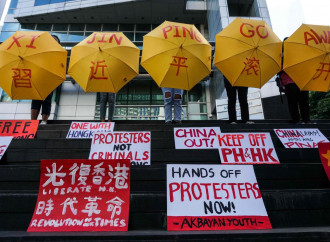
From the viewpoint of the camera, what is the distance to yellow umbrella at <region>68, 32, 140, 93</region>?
14.0 feet

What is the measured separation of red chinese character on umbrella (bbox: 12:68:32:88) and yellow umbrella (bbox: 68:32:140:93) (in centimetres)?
71

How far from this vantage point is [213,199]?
7.24 feet

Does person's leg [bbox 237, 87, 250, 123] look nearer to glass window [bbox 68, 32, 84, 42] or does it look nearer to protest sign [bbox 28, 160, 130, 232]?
protest sign [bbox 28, 160, 130, 232]

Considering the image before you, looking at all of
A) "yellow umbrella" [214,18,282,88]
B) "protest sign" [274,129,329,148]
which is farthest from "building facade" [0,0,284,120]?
"protest sign" [274,129,329,148]

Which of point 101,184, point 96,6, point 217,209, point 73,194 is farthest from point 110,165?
point 96,6

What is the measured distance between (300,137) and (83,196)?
341 cm

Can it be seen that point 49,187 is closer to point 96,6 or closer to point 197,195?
point 197,195

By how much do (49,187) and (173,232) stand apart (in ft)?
4.35

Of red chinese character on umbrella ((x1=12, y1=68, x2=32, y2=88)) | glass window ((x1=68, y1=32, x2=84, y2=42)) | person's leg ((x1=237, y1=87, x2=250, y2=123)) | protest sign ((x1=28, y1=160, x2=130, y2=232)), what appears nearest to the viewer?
protest sign ((x1=28, y1=160, x2=130, y2=232))

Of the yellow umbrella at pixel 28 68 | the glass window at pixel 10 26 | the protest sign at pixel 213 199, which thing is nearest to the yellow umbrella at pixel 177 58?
the yellow umbrella at pixel 28 68

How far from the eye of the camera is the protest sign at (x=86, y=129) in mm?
4192

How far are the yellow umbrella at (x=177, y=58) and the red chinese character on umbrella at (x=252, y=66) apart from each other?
70 cm

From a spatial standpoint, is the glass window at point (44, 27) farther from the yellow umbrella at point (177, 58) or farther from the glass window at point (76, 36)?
the yellow umbrella at point (177, 58)

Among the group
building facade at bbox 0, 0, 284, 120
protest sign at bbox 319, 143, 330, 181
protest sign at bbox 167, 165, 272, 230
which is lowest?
protest sign at bbox 167, 165, 272, 230
